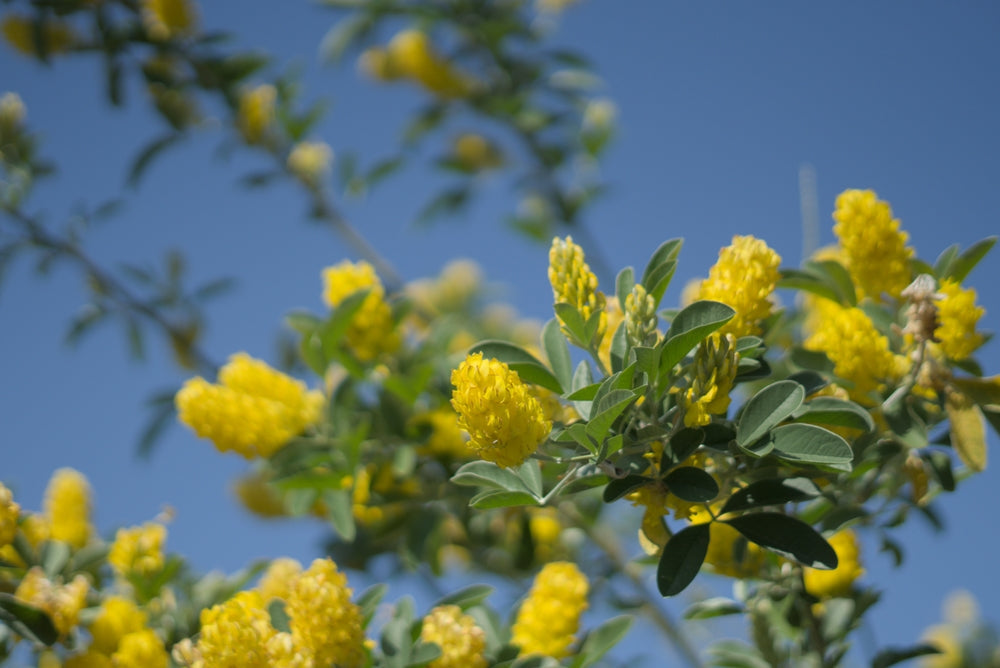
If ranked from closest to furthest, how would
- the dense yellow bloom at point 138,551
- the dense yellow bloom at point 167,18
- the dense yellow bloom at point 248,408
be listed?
the dense yellow bloom at point 138,551 → the dense yellow bloom at point 248,408 → the dense yellow bloom at point 167,18

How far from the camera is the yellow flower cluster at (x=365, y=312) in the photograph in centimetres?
209

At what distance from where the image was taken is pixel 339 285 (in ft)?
6.84

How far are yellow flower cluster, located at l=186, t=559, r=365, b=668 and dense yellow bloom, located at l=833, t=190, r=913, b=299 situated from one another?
3.52 ft

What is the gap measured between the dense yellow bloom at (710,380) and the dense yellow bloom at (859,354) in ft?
1.08

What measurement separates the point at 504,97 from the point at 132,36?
1665 millimetres

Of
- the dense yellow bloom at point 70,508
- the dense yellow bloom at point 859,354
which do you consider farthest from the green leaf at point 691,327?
the dense yellow bloom at point 70,508

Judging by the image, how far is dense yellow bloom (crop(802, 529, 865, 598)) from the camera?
161cm

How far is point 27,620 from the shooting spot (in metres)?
1.49

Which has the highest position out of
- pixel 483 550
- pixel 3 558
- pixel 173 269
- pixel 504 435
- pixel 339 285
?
pixel 173 269

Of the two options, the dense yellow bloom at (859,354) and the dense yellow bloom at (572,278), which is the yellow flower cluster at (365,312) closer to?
the dense yellow bloom at (572,278)

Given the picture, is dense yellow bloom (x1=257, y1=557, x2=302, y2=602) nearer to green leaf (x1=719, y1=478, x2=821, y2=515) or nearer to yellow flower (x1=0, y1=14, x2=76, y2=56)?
green leaf (x1=719, y1=478, x2=821, y2=515)

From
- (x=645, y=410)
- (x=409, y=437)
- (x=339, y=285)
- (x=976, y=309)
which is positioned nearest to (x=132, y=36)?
(x=339, y=285)

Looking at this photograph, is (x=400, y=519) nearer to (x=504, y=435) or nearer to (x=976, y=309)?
(x=504, y=435)

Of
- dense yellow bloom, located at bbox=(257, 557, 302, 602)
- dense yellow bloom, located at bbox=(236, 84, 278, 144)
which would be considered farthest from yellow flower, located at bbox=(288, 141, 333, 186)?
dense yellow bloom, located at bbox=(257, 557, 302, 602)
